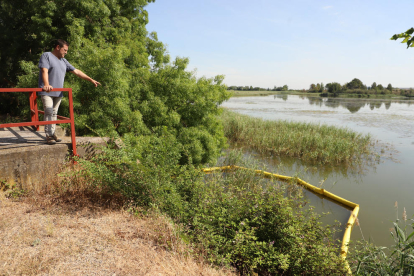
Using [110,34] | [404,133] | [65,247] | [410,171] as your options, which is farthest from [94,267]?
[404,133]

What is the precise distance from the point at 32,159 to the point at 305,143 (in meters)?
11.7

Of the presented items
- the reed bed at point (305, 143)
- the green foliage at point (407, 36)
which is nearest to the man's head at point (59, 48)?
the green foliage at point (407, 36)

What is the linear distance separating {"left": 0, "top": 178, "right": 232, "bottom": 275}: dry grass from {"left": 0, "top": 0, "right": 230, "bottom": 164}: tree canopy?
285 cm

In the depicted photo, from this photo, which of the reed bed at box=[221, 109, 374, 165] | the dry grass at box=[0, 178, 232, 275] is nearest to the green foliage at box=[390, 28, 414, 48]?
the dry grass at box=[0, 178, 232, 275]

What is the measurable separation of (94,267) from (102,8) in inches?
426

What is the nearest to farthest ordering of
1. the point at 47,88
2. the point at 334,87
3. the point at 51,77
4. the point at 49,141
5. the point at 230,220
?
the point at 230,220 < the point at 47,88 < the point at 51,77 < the point at 49,141 < the point at 334,87

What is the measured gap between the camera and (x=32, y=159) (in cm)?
435

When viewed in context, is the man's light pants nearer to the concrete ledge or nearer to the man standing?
the man standing

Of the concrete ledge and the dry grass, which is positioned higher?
the concrete ledge

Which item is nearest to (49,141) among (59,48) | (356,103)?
(59,48)

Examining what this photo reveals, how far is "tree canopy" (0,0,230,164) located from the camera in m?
7.59

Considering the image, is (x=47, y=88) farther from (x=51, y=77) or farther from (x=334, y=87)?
(x=334, y=87)

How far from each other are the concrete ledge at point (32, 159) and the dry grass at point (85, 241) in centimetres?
40

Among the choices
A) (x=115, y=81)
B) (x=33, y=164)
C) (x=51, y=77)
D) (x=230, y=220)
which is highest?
(x=115, y=81)
